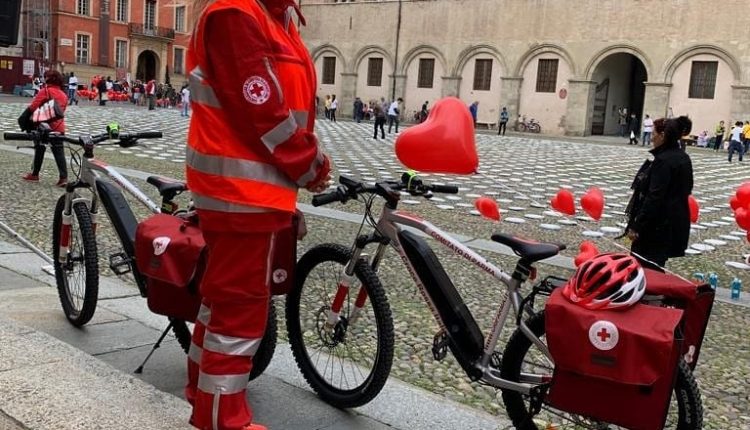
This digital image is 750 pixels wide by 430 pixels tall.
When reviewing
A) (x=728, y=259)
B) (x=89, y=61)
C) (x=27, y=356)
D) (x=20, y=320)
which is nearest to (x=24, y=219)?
(x=20, y=320)

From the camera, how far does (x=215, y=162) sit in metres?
2.42

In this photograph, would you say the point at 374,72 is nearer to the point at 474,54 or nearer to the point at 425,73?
the point at 425,73

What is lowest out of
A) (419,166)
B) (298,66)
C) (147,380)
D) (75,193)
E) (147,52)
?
(147,380)

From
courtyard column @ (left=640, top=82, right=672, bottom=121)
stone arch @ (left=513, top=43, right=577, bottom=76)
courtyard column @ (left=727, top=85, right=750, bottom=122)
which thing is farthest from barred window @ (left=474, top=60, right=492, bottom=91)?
courtyard column @ (left=727, top=85, right=750, bottom=122)

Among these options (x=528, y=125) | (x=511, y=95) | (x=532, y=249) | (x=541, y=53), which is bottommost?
(x=532, y=249)

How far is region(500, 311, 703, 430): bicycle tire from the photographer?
8.77 ft

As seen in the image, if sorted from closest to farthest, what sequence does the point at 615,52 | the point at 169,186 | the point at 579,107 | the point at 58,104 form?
the point at 169,186, the point at 58,104, the point at 615,52, the point at 579,107

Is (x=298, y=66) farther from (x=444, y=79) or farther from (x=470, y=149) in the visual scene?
(x=444, y=79)

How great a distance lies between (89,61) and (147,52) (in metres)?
5.21

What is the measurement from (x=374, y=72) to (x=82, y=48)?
74.9 feet

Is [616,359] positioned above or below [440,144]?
below

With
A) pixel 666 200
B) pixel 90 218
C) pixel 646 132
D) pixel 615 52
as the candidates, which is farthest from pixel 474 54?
pixel 90 218

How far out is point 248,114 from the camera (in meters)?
2.33

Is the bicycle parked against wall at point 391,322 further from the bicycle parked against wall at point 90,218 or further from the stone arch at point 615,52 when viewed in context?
the stone arch at point 615,52
